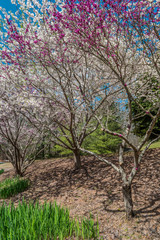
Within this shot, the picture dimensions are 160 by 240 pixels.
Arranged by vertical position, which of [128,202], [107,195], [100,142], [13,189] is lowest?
[107,195]

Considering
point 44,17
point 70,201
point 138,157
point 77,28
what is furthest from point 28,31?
point 70,201

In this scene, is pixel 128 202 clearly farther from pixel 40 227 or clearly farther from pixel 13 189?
pixel 13 189

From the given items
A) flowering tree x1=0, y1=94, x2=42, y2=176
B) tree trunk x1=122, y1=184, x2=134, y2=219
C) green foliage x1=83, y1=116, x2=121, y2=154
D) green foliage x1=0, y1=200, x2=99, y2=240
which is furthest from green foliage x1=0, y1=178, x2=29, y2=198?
green foliage x1=83, y1=116, x2=121, y2=154

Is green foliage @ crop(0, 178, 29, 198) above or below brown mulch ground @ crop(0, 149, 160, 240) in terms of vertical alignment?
above

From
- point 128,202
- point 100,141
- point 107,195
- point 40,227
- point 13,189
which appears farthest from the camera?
point 100,141

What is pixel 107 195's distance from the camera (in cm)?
432

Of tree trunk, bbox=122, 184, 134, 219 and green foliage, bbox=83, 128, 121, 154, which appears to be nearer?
tree trunk, bbox=122, 184, 134, 219

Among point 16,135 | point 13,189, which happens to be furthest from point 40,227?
point 16,135

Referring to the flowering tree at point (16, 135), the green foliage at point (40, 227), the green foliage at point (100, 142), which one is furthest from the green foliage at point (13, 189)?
the green foliage at point (100, 142)

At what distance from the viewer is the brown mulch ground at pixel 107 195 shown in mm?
2800

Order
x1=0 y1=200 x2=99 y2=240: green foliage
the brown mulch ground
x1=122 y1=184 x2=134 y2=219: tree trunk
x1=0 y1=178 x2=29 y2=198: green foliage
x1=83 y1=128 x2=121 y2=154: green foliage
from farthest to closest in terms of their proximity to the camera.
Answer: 1. x1=83 y1=128 x2=121 y2=154: green foliage
2. x1=0 y1=178 x2=29 y2=198: green foliage
3. x1=122 y1=184 x2=134 y2=219: tree trunk
4. the brown mulch ground
5. x1=0 y1=200 x2=99 y2=240: green foliage

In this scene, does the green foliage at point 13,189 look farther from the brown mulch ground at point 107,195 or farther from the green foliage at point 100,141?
the green foliage at point 100,141

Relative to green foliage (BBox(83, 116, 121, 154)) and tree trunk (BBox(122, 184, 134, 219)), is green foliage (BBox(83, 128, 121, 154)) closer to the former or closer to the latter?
green foliage (BBox(83, 116, 121, 154))

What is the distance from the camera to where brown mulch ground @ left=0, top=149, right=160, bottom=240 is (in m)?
2.80
